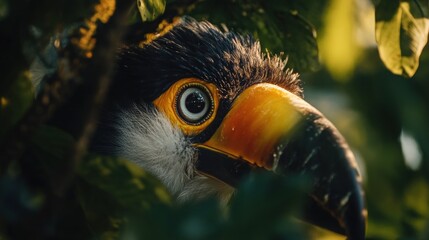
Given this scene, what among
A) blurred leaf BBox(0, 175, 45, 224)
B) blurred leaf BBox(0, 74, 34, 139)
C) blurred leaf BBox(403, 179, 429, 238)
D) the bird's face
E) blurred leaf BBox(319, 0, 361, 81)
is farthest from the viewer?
the bird's face

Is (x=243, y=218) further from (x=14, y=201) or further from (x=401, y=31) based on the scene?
(x=401, y=31)

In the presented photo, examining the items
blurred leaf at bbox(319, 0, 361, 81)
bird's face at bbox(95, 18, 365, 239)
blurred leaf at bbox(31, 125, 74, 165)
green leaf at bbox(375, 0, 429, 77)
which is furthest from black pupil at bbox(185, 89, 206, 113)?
blurred leaf at bbox(31, 125, 74, 165)

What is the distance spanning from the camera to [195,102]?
12.6 ft

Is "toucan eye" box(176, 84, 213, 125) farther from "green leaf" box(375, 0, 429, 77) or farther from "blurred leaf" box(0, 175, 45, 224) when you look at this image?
"blurred leaf" box(0, 175, 45, 224)

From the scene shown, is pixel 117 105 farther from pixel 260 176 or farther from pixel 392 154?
pixel 260 176

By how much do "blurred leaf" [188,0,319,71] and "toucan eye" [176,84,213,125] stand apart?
93cm

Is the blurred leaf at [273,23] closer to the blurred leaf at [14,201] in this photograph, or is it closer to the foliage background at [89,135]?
the foliage background at [89,135]

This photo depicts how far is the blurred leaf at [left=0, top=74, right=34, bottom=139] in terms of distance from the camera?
1.89 meters

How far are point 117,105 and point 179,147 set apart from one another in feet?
1.14

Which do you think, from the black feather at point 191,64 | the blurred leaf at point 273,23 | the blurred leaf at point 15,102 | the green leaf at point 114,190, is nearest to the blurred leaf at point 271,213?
the green leaf at point 114,190

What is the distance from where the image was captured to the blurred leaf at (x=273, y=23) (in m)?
2.62

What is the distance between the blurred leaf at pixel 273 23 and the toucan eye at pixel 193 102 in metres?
0.93

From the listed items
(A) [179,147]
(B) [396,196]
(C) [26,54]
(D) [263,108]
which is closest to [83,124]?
(C) [26,54]

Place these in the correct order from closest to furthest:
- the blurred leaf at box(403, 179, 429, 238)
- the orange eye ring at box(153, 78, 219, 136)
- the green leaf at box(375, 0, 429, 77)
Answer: the green leaf at box(375, 0, 429, 77) < the blurred leaf at box(403, 179, 429, 238) < the orange eye ring at box(153, 78, 219, 136)
